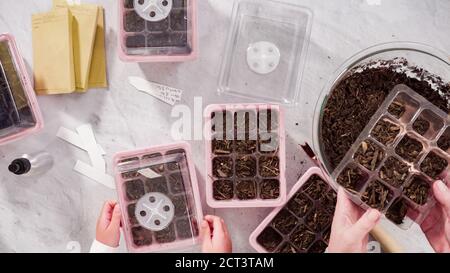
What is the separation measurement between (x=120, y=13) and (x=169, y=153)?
0.31 meters

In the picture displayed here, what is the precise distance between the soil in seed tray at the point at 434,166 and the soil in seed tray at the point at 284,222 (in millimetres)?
283

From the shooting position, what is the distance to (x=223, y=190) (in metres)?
1.03

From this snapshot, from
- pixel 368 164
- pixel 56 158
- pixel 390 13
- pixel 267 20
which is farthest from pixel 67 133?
pixel 390 13

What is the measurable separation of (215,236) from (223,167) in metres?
0.15

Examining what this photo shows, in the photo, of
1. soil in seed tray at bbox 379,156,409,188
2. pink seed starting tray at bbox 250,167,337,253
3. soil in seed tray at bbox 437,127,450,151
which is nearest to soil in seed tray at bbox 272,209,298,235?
pink seed starting tray at bbox 250,167,337,253

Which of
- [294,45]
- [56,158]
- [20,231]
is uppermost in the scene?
[294,45]

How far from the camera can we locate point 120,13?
40.0 inches

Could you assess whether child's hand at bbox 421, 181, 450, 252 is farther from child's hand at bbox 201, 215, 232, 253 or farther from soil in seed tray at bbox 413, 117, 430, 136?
child's hand at bbox 201, 215, 232, 253

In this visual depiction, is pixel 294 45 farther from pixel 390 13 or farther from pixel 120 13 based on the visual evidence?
pixel 120 13

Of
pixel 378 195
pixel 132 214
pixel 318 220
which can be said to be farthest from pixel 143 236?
pixel 378 195

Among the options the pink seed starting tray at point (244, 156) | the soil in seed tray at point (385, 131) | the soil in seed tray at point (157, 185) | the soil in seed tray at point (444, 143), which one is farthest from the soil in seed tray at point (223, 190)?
the soil in seed tray at point (444, 143)

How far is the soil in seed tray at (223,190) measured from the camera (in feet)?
3.37

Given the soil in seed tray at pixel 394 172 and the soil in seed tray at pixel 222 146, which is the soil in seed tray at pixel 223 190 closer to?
the soil in seed tray at pixel 222 146

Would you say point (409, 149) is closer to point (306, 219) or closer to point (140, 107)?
point (306, 219)
